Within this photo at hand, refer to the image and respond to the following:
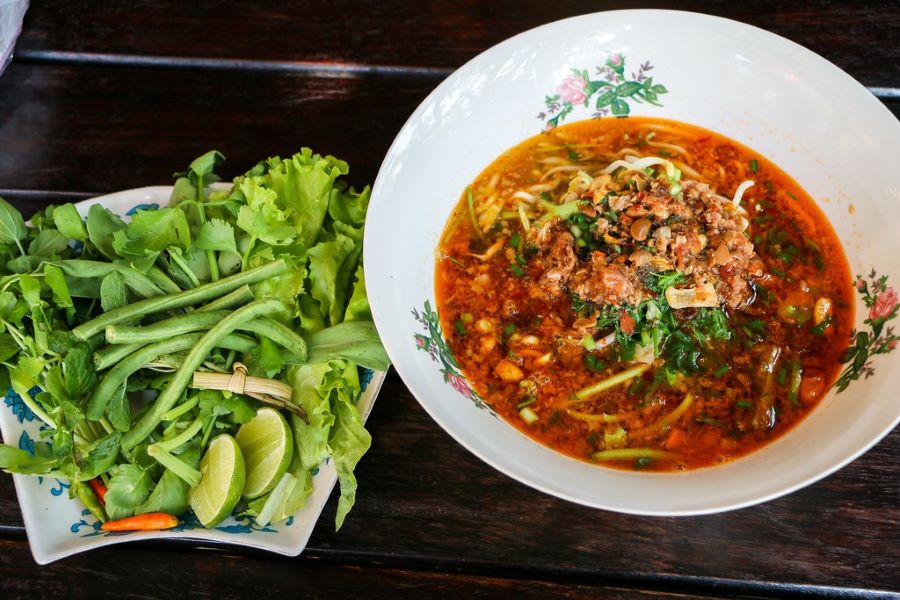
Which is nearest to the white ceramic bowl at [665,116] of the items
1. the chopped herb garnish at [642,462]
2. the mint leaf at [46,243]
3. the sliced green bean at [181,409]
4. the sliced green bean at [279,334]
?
the chopped herb garnish at [642,462]

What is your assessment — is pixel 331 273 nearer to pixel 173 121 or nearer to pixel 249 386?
pixel 249 386

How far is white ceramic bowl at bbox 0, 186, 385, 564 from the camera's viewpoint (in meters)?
2.22

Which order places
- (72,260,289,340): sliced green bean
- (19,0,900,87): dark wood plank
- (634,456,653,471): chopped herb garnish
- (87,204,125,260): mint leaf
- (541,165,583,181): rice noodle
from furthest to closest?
(19,0,900,87): dark wood plank < (541,165,583,181): rice noodle < (87,204,125,260): mint leaf < (72,260,289,340): sliced green bean < (634,456,653,471): chopped herb garnish

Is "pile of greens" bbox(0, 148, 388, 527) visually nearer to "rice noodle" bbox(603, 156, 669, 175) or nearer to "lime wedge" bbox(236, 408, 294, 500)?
"lime wedge" bbox(236, 408, 294, 500)

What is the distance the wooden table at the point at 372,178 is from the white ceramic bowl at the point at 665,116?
1.18 ft

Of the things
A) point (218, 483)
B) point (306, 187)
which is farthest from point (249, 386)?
point (306, 187)

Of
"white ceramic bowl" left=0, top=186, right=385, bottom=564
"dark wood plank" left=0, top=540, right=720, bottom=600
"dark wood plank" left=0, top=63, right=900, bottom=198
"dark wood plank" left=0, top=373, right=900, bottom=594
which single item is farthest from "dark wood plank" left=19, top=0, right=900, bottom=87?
"dark wood plank" left=0, top=540, right=720, bottom=600

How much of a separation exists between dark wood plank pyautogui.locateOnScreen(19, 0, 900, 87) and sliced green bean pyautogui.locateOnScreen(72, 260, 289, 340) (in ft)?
3.84

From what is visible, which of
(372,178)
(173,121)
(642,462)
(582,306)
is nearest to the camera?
(642,462)

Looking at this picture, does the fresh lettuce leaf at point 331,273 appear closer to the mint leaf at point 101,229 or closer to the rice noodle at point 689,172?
the mint leaf at point 101,229

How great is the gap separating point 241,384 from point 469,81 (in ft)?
4.04

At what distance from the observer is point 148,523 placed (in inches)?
87.7

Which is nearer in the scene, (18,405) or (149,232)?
(149,232)

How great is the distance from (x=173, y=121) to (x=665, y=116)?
6.53 feet
